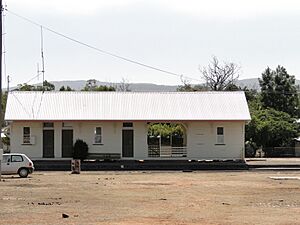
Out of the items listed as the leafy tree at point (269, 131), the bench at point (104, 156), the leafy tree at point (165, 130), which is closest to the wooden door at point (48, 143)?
the bench at point (104, 156)

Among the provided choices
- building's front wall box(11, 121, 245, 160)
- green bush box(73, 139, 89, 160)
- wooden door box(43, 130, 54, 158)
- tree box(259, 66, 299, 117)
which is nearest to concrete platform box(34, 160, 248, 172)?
green bush box(73, 139, 89, 160)

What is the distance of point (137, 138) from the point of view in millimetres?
62125

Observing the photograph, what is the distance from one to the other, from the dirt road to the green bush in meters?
23.5

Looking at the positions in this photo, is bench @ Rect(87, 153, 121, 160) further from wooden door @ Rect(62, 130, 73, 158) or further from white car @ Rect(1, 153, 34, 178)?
white car @ Rect(1, 153, 34, 178)

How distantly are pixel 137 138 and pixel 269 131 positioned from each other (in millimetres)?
25523

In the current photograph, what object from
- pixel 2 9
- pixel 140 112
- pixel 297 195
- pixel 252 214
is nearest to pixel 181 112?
pixel 140 112

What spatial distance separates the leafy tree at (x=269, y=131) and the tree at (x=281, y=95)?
20076mm

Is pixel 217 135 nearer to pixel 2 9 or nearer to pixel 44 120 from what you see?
pixel 44 120

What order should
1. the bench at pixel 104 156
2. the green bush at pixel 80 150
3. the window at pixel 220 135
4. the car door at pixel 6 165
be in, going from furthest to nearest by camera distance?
the window at pixel 220 135 → the bench at pixel 104 156 → the green bush at pixel 80 150 → the car door at pixel 6 165

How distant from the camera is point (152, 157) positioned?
205 feet

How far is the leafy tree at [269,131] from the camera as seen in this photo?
8294cm

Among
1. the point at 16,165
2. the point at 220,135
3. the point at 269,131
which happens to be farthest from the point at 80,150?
the point at 269,131

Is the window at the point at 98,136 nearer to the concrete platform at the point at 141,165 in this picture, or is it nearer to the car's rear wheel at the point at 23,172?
the concrete platform at the point at 141,165

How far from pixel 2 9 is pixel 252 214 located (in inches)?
915
